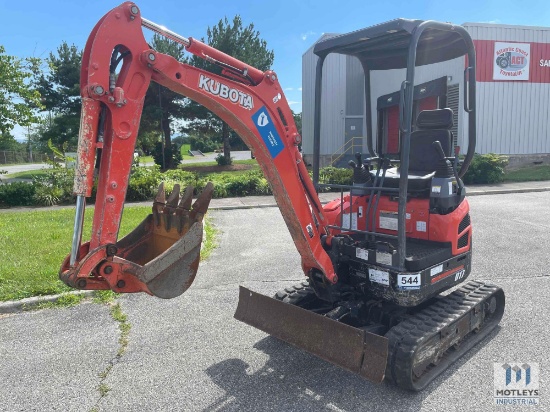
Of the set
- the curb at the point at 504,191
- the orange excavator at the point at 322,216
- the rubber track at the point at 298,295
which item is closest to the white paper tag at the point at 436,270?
the orange excavator at the point at 322,216

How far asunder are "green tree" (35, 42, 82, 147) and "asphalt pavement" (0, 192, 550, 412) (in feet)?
78.8

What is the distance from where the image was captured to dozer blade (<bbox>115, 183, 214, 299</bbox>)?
3029 millimetres

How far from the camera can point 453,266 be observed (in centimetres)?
427

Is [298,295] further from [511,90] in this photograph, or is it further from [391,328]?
[511,90]

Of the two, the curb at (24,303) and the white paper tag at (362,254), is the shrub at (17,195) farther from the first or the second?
the white paper tag at (362,254)

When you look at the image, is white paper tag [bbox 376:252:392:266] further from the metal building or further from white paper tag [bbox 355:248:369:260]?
the metal building

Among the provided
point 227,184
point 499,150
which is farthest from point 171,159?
point 499,150

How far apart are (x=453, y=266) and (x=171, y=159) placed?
2569 cm

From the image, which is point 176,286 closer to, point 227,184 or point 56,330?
point 56,330

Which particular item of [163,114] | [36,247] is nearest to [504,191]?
[36,247]

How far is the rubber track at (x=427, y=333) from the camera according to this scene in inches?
137

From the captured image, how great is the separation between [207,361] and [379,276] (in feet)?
5.80

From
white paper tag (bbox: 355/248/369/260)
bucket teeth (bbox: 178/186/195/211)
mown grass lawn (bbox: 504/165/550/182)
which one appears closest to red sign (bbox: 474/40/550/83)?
mown grass lawn (bbox: 504/165/550/182)

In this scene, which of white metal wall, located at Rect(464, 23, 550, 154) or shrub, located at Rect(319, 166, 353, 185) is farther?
white metal wall, located at Rect(464, 23, 550, 154)
